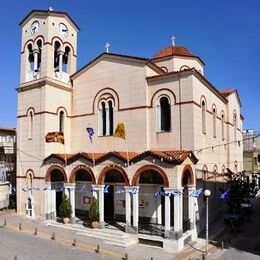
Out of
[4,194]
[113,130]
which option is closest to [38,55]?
[113,130]

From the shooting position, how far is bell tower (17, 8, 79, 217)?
2784 centimetres

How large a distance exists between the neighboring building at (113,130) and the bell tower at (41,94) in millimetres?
83

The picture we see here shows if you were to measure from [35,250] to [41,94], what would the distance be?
12.8m

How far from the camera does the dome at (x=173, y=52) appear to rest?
108 ft

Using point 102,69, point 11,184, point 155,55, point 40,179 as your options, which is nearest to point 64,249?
point 40,179

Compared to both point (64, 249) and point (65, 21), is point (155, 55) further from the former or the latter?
point (64, 249)

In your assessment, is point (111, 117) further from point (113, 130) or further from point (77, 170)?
point (77, 170)

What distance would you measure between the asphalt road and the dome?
19.8 m

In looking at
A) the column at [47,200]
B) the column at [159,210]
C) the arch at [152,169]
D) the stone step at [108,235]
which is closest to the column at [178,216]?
the arch at [152,169]

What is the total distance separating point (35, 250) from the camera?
20031mm

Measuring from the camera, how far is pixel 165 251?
20.1 m

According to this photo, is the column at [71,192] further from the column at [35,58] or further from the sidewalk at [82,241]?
the column at [35,58]

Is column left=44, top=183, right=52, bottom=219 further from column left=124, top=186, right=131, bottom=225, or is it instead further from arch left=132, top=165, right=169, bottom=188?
arch left=132, top=165, right=169, bottom=188

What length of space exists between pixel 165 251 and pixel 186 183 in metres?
5.04
